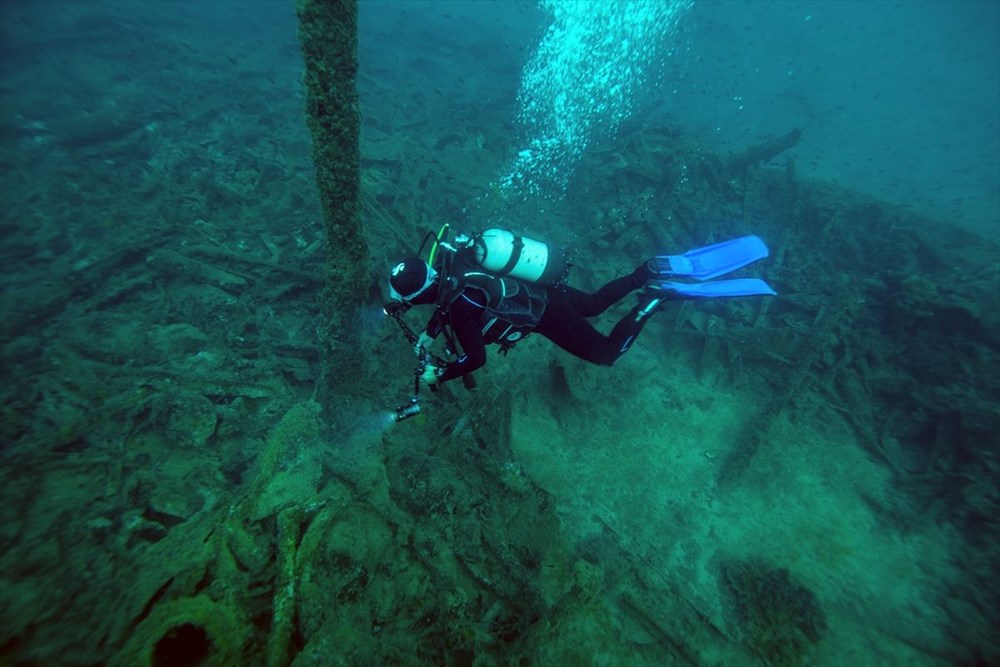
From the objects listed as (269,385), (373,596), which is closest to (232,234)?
(269,385)

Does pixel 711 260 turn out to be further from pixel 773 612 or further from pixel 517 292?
pixel 773 612

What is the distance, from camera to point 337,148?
12.2ft

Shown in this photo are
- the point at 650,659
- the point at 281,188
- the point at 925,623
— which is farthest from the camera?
the point at 281,188

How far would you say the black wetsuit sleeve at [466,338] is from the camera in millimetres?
4746

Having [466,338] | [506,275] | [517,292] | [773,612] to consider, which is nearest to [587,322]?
[517,292]

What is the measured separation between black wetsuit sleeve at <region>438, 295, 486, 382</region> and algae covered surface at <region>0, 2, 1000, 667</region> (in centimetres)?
106

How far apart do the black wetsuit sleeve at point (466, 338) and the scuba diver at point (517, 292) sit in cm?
1

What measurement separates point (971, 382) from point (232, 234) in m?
14.7

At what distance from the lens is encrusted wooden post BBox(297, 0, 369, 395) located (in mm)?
3252

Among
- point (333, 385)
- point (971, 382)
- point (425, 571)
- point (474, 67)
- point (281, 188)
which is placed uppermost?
point (474, 67)

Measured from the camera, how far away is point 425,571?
357cm

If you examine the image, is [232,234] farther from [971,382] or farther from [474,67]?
[474,67]

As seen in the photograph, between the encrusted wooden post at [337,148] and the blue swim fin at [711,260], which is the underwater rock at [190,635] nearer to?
the encrusted wooden post at [337,148]

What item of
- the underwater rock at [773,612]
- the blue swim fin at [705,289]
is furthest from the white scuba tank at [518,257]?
the underwater rock at [773,612]
